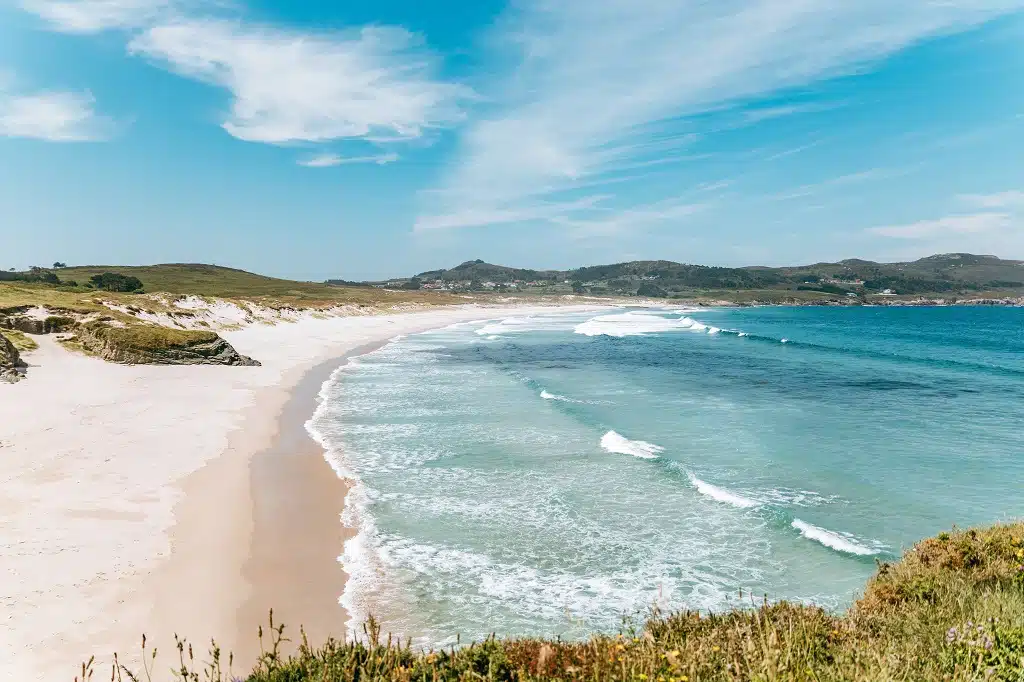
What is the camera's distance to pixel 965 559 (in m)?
6.64

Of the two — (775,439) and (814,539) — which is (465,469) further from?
(775,439)

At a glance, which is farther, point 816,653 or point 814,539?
point 814,539

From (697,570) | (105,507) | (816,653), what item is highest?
(816,653)

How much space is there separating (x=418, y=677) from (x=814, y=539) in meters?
9.06

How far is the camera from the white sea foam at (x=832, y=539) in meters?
9.90

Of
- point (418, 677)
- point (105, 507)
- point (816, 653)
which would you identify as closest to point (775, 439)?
point (816, 653)

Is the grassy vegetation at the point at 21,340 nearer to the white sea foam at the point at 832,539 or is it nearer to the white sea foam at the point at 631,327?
the white sea foam at the point at 832,539

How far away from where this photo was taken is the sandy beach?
22.6 ft

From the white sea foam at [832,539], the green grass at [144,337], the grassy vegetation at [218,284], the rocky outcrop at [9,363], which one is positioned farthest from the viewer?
the grassy vegetation at [218,284]

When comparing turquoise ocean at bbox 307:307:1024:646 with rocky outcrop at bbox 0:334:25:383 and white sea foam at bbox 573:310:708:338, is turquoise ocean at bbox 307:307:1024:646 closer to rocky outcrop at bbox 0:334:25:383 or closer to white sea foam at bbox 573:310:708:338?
rocky outcrop at bbox 0:334:25:383

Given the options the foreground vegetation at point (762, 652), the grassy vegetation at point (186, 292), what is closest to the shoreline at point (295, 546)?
the foreground vegetation at point (762, 652)

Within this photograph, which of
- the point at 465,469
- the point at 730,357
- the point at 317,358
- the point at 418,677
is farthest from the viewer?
the point at 730,357

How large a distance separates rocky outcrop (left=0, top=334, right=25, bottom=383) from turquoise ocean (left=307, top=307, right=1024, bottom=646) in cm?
1108

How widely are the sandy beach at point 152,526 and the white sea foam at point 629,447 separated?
26.9 ft
